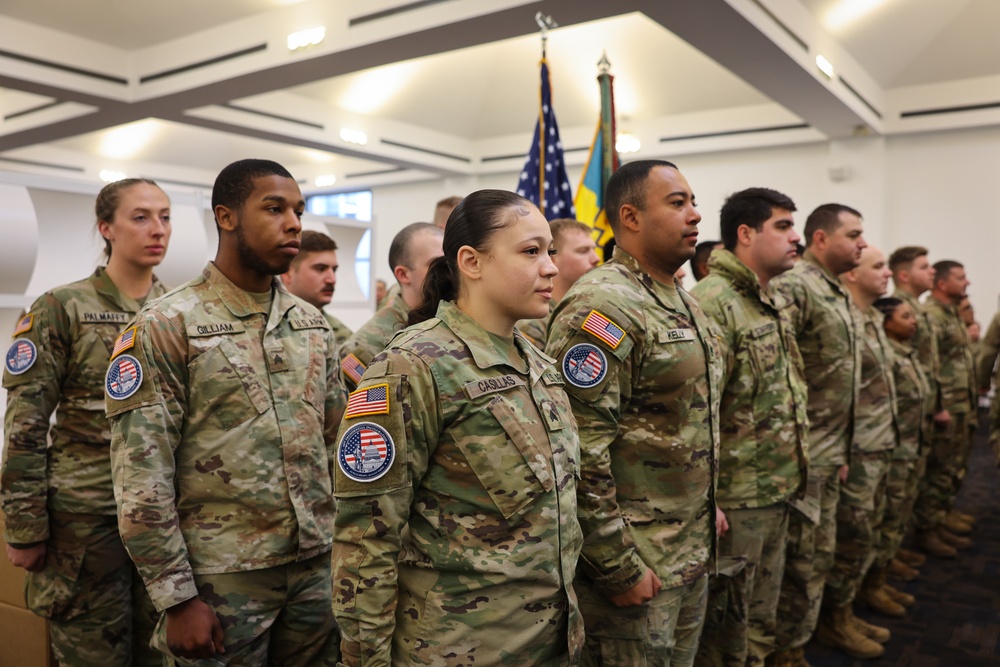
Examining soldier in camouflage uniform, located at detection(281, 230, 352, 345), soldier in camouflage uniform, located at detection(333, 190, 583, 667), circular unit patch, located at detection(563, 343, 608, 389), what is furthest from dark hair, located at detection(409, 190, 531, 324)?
soldier in camouflage uniform, located at detection(281, 230, 352, 345)

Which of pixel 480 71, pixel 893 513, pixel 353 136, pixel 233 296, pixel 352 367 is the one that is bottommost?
pixel 893 513

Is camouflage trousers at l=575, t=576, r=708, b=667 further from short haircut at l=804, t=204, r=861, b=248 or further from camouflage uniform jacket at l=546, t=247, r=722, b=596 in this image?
short haircut at l=804, t=204, r=861, b=248

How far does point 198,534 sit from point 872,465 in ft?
8.53

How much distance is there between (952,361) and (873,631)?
2.39 meters

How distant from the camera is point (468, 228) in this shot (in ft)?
4.45

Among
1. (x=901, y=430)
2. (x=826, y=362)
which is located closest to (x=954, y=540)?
(x=901, y=430)

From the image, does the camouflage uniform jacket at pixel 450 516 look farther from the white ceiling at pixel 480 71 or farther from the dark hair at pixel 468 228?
the white ceiling at pixel 480 71

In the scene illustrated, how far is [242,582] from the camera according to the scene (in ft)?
5.07

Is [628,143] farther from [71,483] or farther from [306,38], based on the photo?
[71,483]

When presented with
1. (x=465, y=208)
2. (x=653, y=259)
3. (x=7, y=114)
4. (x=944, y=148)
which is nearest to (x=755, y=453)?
(x=653, y=259)

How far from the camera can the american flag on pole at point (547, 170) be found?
3896 mm

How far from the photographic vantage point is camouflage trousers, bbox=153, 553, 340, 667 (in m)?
1.52

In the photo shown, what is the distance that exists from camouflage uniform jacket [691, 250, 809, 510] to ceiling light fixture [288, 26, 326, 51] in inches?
175

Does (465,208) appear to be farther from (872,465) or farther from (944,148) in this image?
(944,148)
